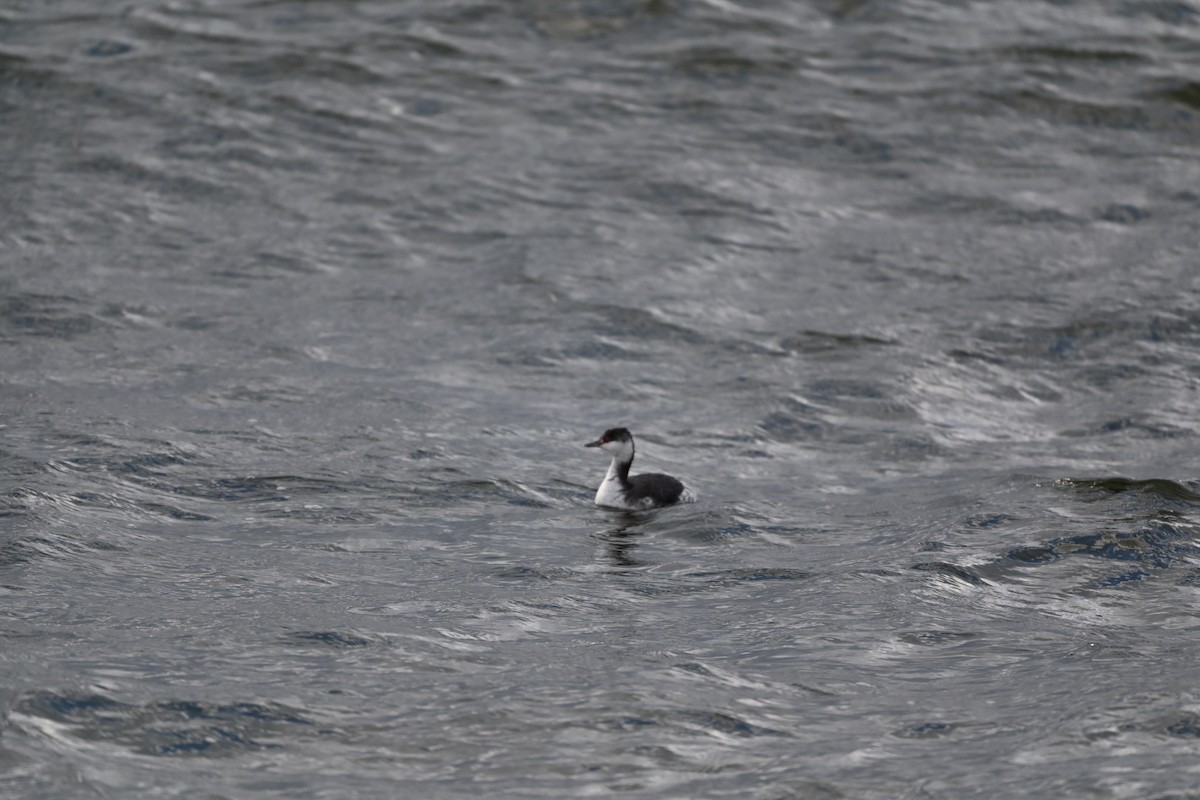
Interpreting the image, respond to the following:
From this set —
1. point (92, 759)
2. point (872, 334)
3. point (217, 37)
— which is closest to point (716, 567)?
point (92, 759)

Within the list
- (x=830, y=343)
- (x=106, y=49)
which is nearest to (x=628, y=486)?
(x=830, y=343)

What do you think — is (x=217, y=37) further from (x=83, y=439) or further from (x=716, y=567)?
(x=716, y=567)

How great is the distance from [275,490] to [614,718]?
384 cm

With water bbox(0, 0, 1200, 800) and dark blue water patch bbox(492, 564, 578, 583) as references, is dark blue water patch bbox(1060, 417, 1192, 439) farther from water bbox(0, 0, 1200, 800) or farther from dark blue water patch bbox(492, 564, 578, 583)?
dark blue water patch bbox(492, 564, 578, 583)

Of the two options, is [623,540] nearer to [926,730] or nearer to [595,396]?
[595,396]

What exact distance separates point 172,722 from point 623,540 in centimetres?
368

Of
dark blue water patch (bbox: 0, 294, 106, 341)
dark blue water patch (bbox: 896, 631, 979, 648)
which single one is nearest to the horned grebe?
dark blue water patch (bbox: 896, 631, 979, 648)

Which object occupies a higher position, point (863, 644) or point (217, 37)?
point (217, 37)

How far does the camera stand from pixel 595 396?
1309 centimetres

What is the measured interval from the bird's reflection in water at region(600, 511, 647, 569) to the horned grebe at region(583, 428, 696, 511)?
0.40ft

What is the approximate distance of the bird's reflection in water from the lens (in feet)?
33.2

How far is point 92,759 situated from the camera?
7250mm

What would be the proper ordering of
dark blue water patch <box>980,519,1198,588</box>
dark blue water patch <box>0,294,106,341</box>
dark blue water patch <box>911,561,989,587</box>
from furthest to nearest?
1. dark blue water patch <box>0,294,106,341</box>
2. dark blue water patch <box>980,519,1198,588</box>
3. dark blue water patch <box>911,561,989,587</box>

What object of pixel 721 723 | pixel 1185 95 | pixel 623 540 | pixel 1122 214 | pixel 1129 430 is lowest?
pixel 623 540
